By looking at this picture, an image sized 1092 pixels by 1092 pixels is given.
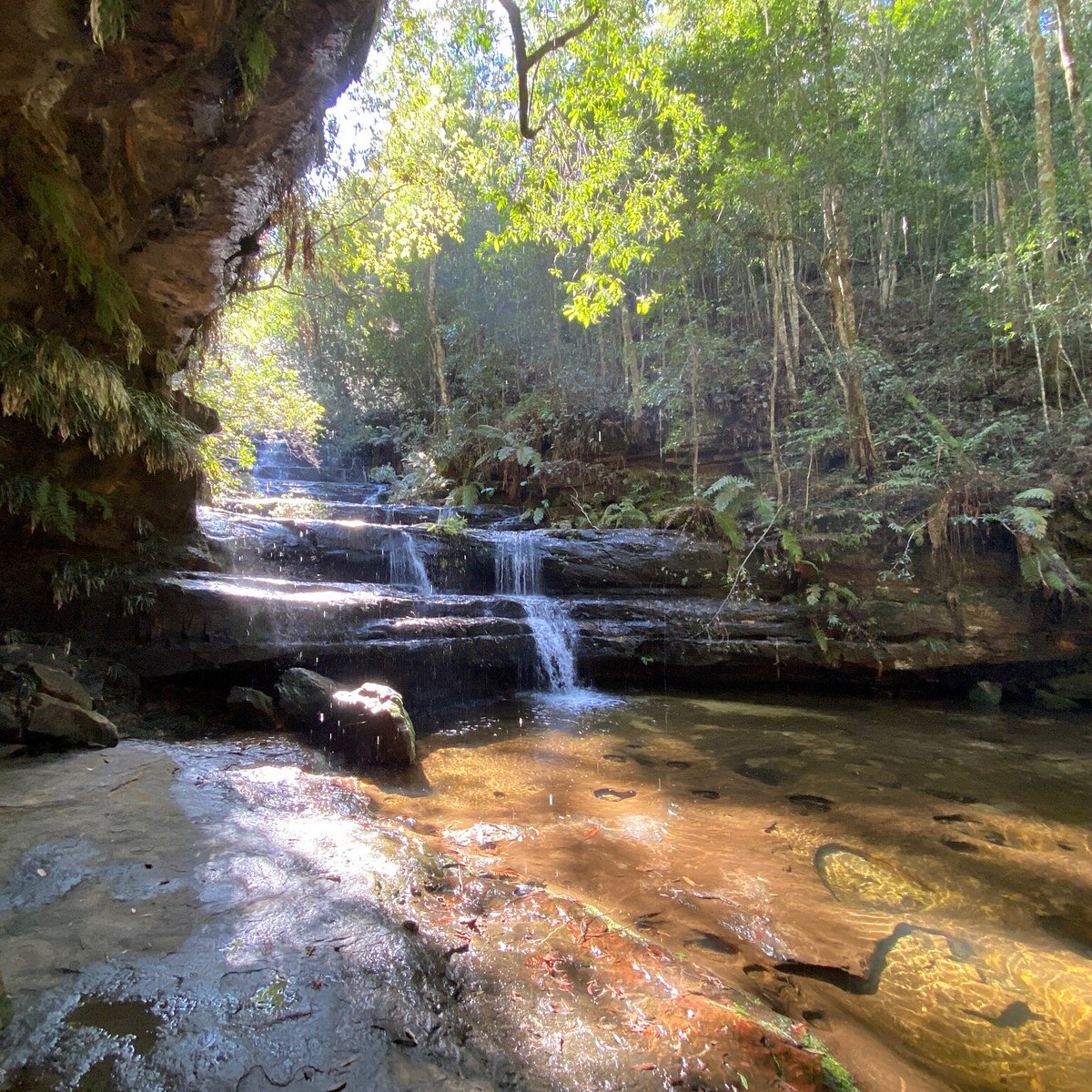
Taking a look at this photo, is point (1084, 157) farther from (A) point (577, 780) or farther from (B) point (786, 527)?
(A) point (577, 780)

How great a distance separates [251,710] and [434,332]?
16.9 m

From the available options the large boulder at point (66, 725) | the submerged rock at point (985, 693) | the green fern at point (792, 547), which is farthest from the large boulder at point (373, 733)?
the submerged rock at point (985, 693)

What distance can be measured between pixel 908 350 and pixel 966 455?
603 cm

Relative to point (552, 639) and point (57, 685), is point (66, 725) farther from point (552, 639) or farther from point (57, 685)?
point (552, 639)

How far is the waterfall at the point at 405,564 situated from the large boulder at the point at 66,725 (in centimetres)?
541

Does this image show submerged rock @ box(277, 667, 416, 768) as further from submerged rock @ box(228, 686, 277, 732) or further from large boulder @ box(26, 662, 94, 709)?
large boulder @ box(26, 662, 94, 709)

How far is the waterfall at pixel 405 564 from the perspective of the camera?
9.79 metres

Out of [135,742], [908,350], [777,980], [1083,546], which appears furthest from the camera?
[908,350]

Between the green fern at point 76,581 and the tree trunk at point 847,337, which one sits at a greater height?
the tree trunk at point 847,337

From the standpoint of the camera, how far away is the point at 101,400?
5.29m

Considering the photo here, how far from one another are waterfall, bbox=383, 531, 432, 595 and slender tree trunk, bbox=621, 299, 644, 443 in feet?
25.9

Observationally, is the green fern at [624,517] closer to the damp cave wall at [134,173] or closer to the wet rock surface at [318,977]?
the damp cave wall at [134,173]

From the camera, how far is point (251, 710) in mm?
5867

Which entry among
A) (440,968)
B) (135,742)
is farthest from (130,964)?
(135,742)
